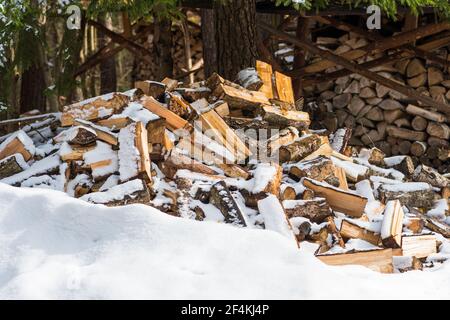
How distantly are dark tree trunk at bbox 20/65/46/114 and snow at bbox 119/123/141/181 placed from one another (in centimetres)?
649

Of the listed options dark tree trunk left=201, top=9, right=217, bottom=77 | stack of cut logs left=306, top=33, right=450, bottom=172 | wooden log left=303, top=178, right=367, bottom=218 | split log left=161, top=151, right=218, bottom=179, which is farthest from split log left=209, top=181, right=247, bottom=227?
stack of cut logs left=306, top=33, right=450, bottom=172

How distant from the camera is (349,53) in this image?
30.5ft

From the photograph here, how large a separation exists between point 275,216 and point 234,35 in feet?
10.2

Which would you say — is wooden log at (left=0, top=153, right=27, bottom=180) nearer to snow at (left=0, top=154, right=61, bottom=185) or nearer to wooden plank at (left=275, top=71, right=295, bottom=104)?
snow at (left=0, top=154, right=61, bottom=185)

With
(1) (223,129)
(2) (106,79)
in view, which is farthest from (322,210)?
(2) (106,79)

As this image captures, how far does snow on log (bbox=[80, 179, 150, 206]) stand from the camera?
4.25 m

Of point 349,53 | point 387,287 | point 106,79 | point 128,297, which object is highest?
point 128,297

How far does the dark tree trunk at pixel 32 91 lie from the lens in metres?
10.8

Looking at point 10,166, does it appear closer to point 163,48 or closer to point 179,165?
point 179,165

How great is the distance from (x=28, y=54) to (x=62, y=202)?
5246 mm

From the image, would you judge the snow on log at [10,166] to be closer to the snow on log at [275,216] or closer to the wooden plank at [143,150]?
the wooden plank at [143,150]

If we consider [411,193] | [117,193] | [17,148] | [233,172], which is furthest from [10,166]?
[411,193]

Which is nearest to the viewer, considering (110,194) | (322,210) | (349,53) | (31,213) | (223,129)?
(31,213)
